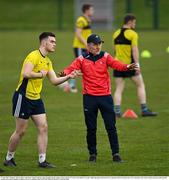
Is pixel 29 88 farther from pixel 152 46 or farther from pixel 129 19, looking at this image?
pixel 152 46

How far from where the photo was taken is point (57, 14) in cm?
5281

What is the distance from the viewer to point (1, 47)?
36.8 meters

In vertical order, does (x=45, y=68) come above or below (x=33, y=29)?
below

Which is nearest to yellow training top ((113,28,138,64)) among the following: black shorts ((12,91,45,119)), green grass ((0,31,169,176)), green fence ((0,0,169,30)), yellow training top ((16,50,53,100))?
green grass ((0,31,169,176))

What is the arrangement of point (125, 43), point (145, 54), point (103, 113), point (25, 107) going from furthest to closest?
point (145, 54) → point (125, 43) → point (103, 113) → point (25, 107)

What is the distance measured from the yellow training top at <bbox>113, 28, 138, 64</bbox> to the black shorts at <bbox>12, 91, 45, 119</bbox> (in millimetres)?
5549

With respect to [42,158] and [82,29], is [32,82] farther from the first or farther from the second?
[82,29]

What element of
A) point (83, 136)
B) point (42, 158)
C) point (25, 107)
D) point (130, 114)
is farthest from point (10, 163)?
point (130, 114)

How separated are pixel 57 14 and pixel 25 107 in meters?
41.6

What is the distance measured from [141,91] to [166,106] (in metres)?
1.64

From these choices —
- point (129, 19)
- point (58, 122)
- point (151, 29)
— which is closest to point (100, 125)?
point (58, 122)

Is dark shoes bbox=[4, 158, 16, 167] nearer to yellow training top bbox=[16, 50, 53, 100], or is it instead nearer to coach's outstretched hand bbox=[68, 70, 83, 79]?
yellow training top bbox=[16, 50, 53, 100]

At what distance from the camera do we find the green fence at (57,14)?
50750 millimetres

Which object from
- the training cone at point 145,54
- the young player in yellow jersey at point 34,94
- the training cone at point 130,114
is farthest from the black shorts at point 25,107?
the training cone at point 145,54
